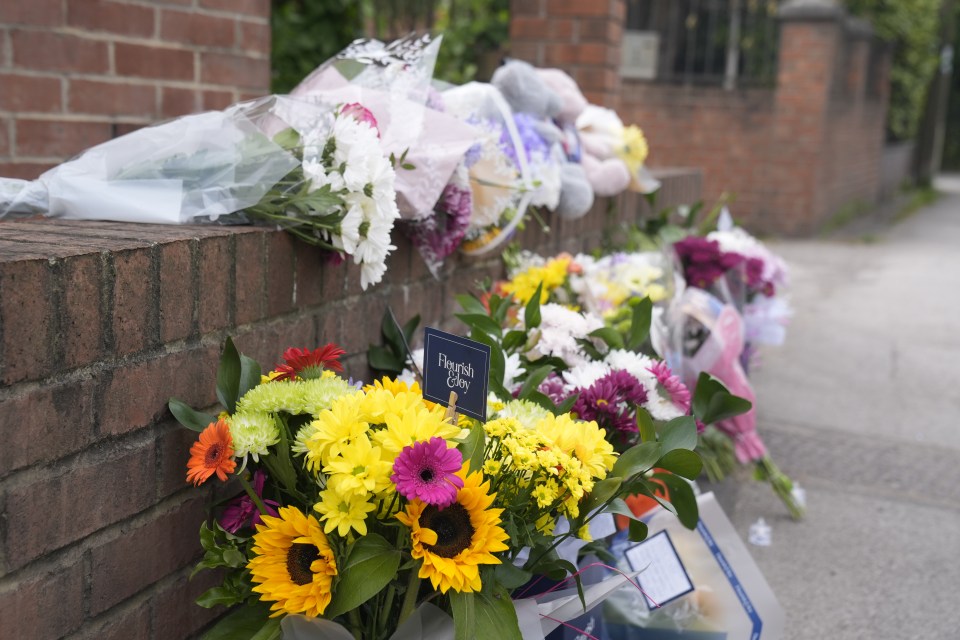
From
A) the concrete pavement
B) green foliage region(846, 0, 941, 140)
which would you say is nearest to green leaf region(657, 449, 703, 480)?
the concrete pavement

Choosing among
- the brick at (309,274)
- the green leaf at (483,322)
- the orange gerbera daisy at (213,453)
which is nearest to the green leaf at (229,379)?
the orange gerbera daisy at (213,453)

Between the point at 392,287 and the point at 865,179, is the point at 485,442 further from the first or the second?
the point at 865,179

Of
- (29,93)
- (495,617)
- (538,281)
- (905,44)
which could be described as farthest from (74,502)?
(905,44)

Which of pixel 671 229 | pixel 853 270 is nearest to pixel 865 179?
pixel 853 270

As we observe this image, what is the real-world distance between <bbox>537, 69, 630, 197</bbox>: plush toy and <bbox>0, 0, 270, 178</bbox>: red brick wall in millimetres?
1026

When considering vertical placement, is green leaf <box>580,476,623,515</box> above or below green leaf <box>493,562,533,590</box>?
above

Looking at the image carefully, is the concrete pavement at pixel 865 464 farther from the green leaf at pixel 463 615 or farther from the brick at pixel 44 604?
the brick at pixel 44 604

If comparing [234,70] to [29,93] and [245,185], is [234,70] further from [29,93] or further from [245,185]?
[245,185]

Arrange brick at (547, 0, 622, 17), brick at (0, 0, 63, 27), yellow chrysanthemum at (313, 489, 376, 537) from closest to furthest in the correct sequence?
yellow chrysanthemum at (313, 489, 376, 537)
brick at (0, 0, 63, 27)
brick at (547, 0, 622, 17)

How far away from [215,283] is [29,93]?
1.41m

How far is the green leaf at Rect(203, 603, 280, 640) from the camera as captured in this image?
1512 millimetres

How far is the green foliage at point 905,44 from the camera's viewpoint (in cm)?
1330

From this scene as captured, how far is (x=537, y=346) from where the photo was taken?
7.34 feet

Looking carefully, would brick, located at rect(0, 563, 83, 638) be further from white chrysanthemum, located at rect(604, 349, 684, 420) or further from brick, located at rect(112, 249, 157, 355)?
white chrysanthemum, located at rect(604, 349, 684, 420)
